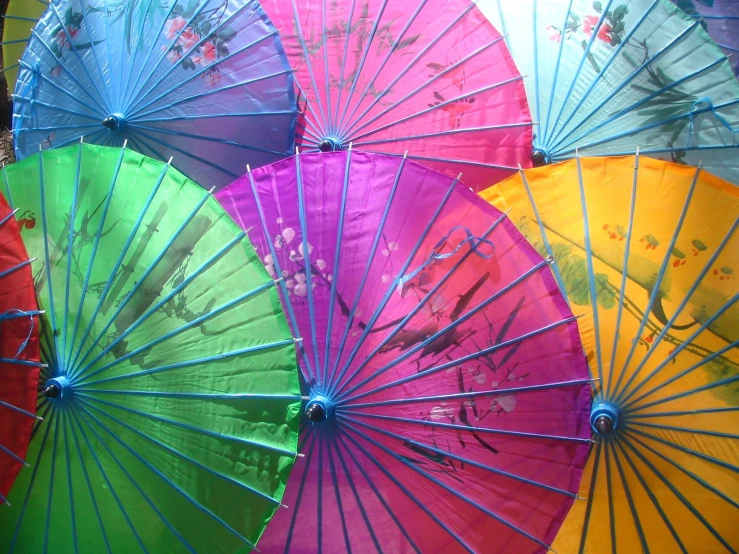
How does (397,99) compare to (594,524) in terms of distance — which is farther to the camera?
(397,99)

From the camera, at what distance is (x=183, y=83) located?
3283mm

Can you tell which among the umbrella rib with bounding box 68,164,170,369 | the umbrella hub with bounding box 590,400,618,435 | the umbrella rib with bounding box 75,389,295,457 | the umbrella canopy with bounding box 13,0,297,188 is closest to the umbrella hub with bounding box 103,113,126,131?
the umbrella canopy with bounding box 13,0,297,188

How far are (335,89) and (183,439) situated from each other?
6.23 ft

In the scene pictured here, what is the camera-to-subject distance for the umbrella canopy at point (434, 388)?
2.54 m

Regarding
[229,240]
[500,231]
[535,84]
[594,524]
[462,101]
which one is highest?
[535,84]

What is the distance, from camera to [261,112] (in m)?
3.29

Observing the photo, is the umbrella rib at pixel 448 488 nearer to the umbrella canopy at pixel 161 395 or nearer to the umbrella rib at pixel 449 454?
the umbrella rib at pixel 449 454

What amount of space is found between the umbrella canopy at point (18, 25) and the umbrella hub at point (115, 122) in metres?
1.17

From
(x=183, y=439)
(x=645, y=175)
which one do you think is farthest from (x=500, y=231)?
(x=183, y=439)

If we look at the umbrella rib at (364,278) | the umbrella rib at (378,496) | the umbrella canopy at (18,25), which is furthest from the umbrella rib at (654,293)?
the umbrella canopy at (18,25)

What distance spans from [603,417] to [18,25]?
379 centimetres

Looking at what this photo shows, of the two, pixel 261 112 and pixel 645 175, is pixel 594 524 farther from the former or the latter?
pixel 261 112

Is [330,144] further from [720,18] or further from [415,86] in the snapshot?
[720,18]

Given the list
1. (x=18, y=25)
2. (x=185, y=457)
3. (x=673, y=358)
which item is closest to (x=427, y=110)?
(x=673, y=358)
